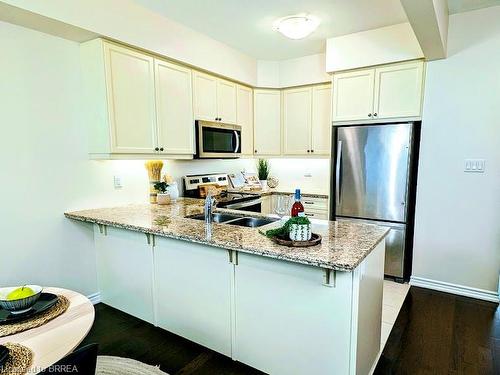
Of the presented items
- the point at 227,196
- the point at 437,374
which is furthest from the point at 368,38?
the point at 437,374

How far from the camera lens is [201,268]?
79.7 inches

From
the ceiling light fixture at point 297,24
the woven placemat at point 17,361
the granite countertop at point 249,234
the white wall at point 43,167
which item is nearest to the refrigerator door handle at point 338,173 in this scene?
the ceiling light fixture at point 297,24

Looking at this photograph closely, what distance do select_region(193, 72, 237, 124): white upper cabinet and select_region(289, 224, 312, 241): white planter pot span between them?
2145 millimetres

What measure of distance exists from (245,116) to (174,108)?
4.19ft

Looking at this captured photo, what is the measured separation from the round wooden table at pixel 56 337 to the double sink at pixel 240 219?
1.31 m

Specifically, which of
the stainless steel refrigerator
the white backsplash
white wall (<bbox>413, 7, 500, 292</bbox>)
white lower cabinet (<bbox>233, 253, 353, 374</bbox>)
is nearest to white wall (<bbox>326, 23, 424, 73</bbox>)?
white wall (<bbox>413, 7, 500, 292</bbox>)

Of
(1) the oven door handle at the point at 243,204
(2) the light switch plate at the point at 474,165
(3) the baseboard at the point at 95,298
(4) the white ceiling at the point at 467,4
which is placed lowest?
(3) the baseboard at the point at 95,298

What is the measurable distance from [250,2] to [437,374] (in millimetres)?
3071

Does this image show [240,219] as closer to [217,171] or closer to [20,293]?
[20,293]

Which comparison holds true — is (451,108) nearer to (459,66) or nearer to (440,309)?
(459,66)

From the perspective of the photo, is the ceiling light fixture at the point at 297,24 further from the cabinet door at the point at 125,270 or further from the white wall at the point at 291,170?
the cabinet door at the point at 125,270

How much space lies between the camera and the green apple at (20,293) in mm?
1244

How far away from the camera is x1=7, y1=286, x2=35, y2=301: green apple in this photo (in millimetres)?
1244

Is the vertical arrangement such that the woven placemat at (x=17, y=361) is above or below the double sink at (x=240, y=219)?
below
